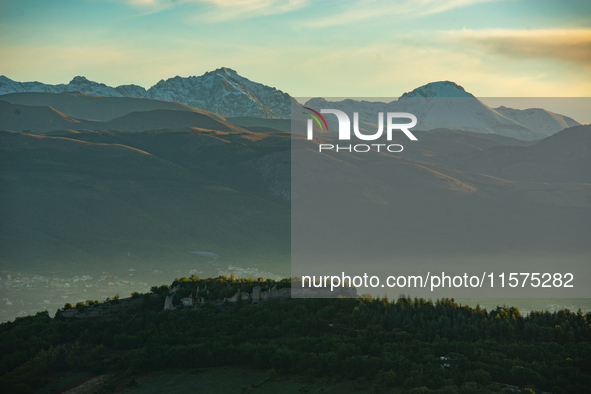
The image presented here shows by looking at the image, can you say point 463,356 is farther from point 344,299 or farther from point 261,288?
point 261,288

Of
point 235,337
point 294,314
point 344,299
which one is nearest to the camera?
point 235,337

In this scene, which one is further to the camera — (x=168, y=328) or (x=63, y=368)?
(x=168, y=328)

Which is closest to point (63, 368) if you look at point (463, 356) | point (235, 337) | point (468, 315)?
point (235, 337)

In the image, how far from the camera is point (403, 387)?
59188mm

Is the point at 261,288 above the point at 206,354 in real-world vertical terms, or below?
above

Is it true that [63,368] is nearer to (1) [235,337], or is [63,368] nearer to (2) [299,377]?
(1) [235,337]

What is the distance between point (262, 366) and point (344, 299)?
2290cm

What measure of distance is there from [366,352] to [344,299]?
19360mm

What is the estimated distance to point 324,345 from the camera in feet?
228

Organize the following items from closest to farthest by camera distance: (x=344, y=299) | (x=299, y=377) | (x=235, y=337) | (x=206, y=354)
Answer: (x=299, y=377) → (x=206, y=354) → (x=235, y=337) → (x=344, y=299)

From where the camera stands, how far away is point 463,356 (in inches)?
2463

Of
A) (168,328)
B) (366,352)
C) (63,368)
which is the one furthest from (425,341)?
(63,368)

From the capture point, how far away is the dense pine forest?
6003 centimetres

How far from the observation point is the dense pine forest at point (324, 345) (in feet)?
197
